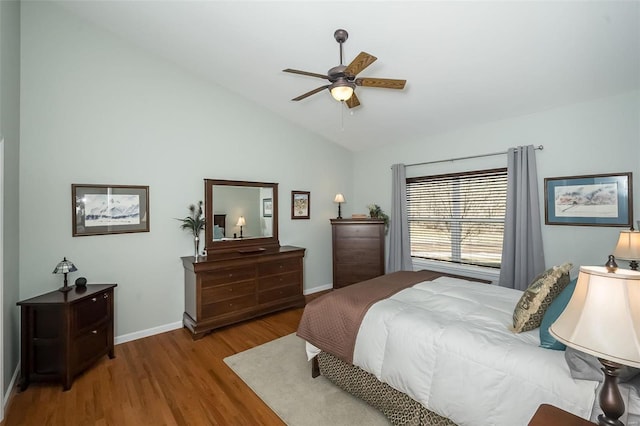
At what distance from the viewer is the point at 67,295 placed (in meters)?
2.51

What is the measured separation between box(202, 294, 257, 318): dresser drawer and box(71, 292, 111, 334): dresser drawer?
0.92m

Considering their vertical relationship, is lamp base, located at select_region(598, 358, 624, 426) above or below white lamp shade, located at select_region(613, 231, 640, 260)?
below

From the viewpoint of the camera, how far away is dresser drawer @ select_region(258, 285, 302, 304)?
3.82m

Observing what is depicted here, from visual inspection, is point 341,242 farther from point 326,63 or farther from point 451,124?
point 326,63

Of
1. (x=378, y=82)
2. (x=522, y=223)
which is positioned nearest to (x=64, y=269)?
(x=378, y=82)

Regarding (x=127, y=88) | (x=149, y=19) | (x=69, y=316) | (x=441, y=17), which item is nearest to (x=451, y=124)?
(x=441, y=17)

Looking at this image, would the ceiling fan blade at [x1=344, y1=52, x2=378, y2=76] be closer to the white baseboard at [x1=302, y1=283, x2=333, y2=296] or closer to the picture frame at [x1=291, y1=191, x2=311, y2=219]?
the picture frame at [x1=291, y1=191, x2=311, y2=219]

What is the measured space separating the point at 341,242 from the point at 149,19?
3.71 m

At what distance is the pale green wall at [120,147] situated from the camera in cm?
273

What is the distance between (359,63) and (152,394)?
302cm

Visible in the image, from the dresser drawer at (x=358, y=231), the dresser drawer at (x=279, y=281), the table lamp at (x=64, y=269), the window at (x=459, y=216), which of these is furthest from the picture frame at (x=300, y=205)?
the table lamp at (x=64, y=269)

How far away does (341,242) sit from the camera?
4.80 m

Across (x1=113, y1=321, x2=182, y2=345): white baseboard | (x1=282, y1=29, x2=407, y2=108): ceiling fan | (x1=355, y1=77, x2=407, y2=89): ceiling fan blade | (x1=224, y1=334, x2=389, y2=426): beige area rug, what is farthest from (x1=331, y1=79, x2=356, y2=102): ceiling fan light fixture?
(x1=113, y1=321, x2=182, y2=345): white baseboard

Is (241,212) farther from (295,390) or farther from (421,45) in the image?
(421,45)
